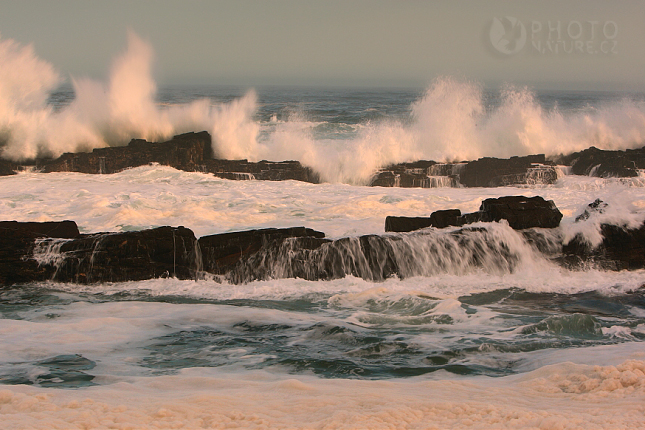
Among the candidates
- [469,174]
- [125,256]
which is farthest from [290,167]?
Answer: [125,256]

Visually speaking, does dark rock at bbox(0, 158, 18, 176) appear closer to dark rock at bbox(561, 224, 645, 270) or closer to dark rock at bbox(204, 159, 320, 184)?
dark rock at bbox(204, 159, 320, 184)

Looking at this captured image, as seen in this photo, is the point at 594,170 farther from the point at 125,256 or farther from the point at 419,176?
the point at 125,256

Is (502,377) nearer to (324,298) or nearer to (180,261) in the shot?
(324,298)

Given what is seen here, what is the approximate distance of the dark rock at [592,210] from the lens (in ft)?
28.9

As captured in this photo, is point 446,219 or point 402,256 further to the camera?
point 446,219

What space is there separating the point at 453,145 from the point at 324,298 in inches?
611

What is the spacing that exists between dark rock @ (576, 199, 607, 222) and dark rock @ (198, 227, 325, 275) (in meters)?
3.98

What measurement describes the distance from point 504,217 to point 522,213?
303mm

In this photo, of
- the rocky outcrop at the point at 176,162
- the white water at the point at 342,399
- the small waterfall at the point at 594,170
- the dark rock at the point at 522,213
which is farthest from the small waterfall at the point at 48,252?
the small waterfall at the point at 594,170

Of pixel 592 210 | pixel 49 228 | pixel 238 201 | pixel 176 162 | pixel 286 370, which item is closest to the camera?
pixel 286 370

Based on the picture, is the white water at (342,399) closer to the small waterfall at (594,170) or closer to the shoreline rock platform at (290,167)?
the shoreline rock platform at (290,167)

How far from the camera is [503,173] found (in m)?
18.1

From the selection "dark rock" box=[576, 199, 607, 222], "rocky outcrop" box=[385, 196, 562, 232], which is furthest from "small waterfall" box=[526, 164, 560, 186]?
"rocky outcrop" box=[385, 196, 562, 232]

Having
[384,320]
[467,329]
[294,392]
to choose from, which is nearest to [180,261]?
[384,320]
